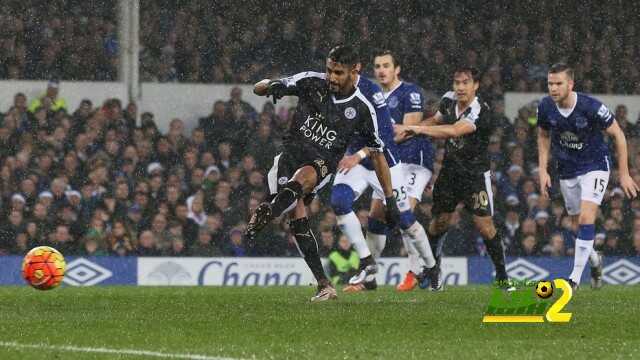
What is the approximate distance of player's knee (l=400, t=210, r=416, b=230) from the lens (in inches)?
501

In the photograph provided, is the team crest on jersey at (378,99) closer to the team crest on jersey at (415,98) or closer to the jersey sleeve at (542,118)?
the team crest on jersey at (415,98)

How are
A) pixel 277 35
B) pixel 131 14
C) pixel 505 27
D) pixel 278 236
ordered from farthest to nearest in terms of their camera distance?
pixel 505 27, pixel 277 35, pixel 131 14, pixel 278 236

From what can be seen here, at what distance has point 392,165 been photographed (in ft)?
42.1

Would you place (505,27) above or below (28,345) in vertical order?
above

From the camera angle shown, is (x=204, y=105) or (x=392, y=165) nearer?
(x=392, y=165)

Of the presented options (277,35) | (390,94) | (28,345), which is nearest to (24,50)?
(277,35)

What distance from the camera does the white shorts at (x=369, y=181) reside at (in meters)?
12.7

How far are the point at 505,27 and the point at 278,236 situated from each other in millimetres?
9884

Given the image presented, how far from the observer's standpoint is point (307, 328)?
821 cm

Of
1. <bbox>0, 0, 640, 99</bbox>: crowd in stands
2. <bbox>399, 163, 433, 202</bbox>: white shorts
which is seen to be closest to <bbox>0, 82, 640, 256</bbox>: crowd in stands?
<bbox>0, 0, 640, 99</bbox>: crowd in stands

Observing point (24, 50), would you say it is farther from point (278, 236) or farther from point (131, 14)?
point (278, 236)

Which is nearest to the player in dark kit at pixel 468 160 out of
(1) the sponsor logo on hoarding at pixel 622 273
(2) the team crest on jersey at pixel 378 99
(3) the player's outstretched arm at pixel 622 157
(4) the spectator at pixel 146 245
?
(3) the player's outstretched arm at pixel 622 157

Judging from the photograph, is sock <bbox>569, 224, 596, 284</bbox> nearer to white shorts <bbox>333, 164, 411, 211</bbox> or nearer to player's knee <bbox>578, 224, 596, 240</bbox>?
player's knee <bbox>578, 224, 596, 240</bbox>

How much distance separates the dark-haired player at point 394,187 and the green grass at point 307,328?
115cm
